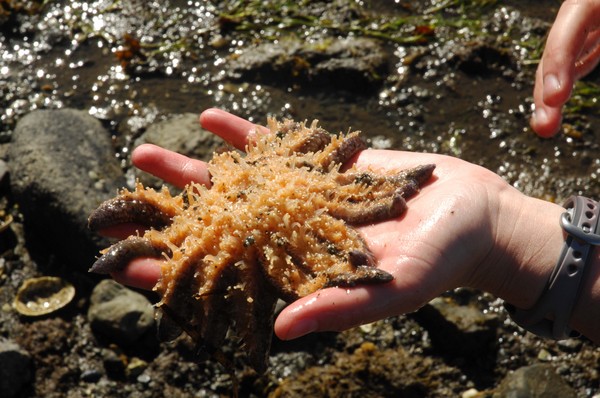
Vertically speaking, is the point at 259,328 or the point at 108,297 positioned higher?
the point at 259,328

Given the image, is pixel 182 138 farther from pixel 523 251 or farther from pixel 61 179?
pixel 523 251

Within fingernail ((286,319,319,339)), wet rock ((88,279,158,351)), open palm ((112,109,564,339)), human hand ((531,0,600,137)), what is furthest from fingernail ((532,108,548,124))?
wet rock ((88,279,158,351))

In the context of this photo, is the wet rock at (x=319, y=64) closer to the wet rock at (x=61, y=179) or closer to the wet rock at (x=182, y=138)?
the wet rock at (x=182, y=138)

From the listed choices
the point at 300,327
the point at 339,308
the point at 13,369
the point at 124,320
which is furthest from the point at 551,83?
the point at 13,369

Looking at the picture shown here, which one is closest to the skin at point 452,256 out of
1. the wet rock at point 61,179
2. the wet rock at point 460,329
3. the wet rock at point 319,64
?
the wet rock at point 460,329

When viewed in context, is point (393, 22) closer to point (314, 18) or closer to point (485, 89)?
point (314, 18)

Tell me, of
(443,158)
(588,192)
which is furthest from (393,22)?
A: (443,158)
